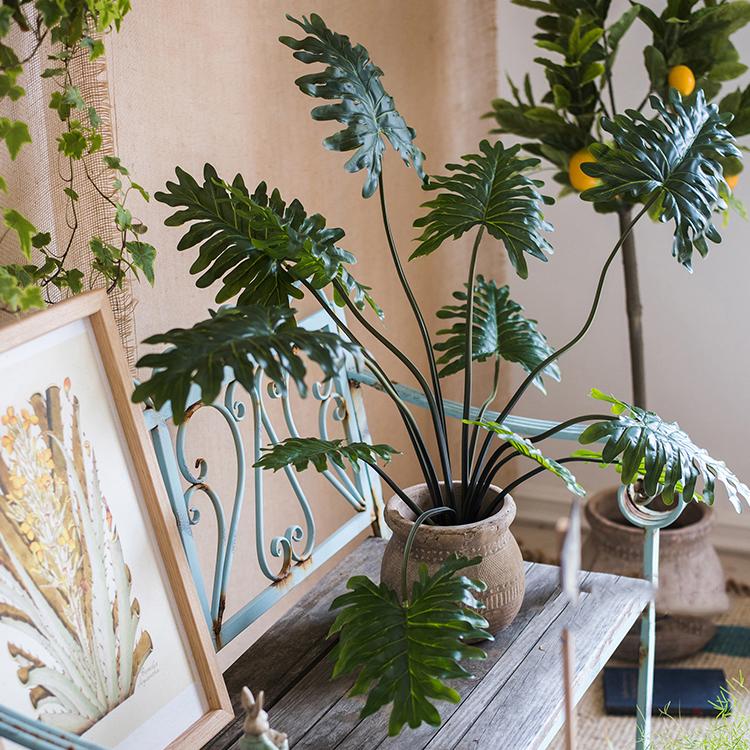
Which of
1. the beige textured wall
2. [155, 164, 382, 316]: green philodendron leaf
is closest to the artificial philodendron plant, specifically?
[155, 164, 382, 316]: green philodendron leaf

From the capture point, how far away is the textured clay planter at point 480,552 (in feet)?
4.66

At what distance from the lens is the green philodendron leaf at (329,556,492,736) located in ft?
3.88

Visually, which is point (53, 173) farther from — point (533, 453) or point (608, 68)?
point (608, 68)

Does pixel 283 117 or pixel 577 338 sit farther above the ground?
pixel 283 117

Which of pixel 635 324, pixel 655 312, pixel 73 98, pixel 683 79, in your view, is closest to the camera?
pixel 73 98

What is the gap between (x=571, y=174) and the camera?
2.24 metres

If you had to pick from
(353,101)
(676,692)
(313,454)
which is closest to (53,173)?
(353,101)

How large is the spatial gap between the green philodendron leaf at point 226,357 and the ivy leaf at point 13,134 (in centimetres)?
30

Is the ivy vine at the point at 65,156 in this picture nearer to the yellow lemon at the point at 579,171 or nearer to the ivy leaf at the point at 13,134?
the ivy leaf at the point at 13,134

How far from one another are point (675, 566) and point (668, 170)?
3.84ft

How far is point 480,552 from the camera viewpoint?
1.44 m

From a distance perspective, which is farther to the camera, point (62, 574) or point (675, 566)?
point (675, 566)

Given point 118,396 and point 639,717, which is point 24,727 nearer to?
point 118,396

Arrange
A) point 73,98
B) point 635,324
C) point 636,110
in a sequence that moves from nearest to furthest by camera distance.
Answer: point 73,98
point 636,110
point 635,324
